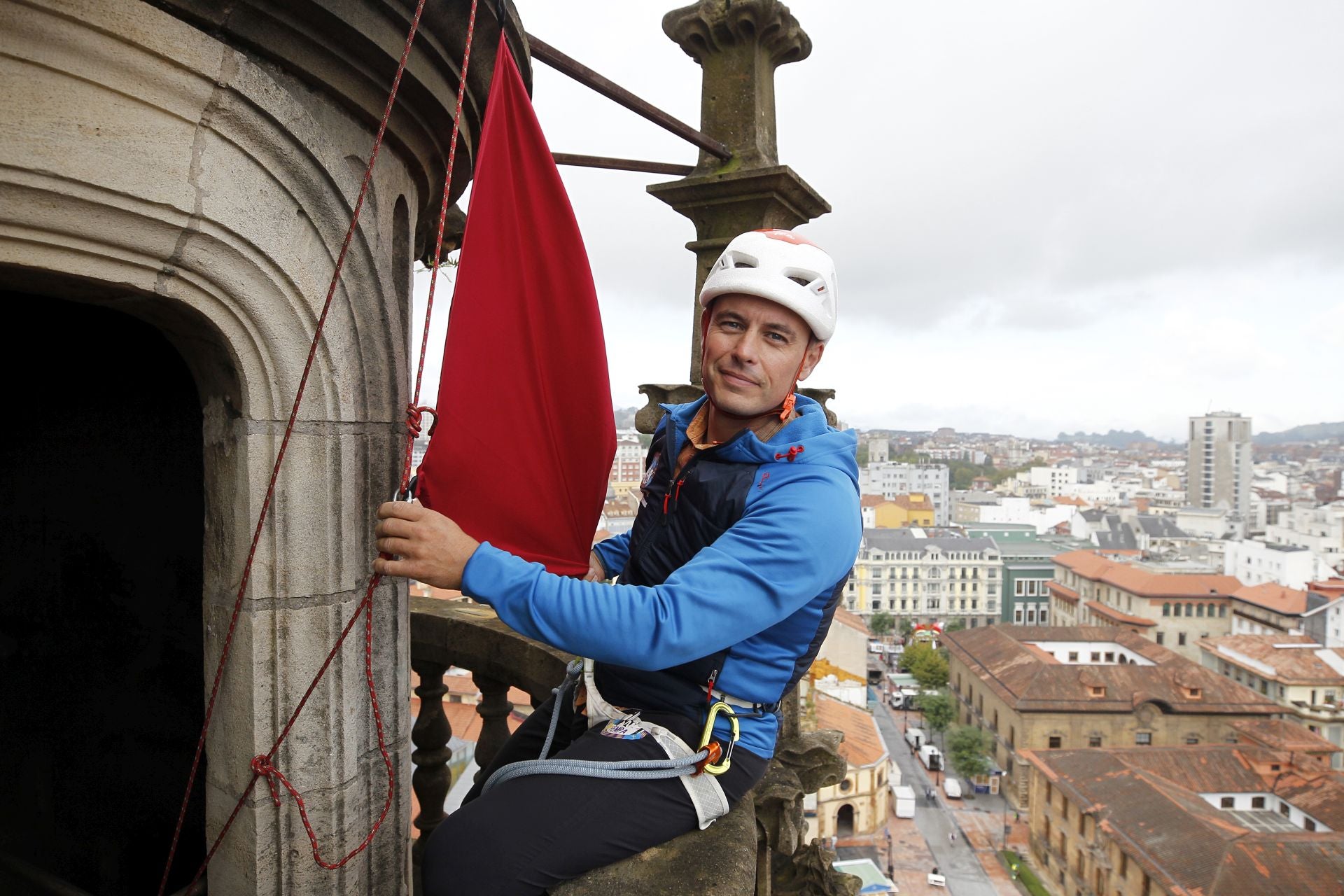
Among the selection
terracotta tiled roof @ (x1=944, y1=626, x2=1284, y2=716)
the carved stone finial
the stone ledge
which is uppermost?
the carved stone finial

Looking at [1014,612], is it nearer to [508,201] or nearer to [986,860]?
[986,860]

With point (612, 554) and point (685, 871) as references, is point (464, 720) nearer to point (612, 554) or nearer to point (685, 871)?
point (612, 554)

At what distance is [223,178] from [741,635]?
1402 mm

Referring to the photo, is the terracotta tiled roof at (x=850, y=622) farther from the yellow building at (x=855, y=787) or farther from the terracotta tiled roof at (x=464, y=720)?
the terracotta tiled roof at (x=464, y=720)

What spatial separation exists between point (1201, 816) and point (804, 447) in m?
32.7

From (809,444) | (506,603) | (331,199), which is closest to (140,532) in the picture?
(331,199)

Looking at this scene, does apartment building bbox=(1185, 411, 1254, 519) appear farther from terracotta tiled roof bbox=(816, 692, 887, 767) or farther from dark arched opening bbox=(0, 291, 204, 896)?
dark arched opening bbox=(0, 291, 204, 896)

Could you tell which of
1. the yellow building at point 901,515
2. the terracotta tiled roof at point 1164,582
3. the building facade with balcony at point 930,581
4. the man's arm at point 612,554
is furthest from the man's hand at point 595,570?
the yellow building at point 901,515

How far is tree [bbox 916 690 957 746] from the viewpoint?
50.4 metres

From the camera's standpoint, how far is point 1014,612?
7794 cm

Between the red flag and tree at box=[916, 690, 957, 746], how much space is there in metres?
52.1

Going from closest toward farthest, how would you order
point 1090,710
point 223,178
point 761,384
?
point 223,178 < point 761,384 < point 1090,710

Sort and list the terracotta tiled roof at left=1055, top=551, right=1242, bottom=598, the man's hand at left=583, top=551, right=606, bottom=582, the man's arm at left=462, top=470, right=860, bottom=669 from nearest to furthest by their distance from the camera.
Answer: the man's arm at left=462, top=470, right=860, bottom=669
the man's hand at left=583, top=551, right=606, bottom=582
the terracotta tiled roof at left=1055, top=551, right=1242, bottom=598

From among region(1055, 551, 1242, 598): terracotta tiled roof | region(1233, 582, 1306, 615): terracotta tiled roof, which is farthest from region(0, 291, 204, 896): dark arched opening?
region(1233, 582, 1306, 615): terracotta tiled roof
